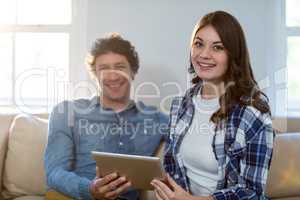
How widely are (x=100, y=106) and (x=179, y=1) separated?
33.0 inches

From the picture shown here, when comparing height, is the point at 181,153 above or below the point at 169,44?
below

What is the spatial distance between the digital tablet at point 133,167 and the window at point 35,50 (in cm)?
111

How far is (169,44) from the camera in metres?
2.55

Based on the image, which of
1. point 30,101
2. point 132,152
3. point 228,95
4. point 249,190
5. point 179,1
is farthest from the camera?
point 30,101

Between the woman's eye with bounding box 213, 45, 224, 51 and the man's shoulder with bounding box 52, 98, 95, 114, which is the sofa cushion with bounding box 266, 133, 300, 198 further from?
the man's shoulder with bounding box 52, 98, 95, 114

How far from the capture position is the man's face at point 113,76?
2.03 metres

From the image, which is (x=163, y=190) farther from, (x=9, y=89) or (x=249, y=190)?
(x=9, y=89)

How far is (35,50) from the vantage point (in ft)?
8.84

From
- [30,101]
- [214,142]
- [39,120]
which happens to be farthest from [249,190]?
[30,101]

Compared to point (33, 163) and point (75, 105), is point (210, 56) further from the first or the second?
point (33, 163)

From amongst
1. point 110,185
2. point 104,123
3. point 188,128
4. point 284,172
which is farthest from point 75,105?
point 284,172

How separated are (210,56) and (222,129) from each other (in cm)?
27

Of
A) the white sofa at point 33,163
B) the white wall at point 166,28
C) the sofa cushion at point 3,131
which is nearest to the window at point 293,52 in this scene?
the white wall at point 166,28

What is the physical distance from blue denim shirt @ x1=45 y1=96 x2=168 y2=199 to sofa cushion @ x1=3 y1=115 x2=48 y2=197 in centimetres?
20
